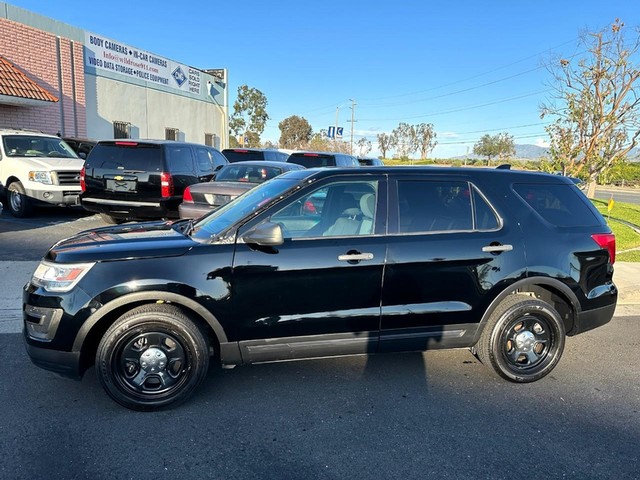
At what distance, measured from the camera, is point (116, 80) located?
1833 cm

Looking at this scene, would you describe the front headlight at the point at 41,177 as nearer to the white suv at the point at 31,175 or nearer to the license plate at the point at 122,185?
the white suv at the point at 31,175

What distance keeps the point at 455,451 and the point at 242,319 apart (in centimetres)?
166

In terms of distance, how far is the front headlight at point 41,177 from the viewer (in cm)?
956

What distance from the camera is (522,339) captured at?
12.6ft

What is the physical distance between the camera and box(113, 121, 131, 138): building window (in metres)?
18.6

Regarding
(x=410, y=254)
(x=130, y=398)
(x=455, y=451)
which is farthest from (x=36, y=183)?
(x=455, y=451)

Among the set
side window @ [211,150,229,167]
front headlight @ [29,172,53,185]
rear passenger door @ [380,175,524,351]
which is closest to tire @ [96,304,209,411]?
rear passenger door @ [380,175,524,351]

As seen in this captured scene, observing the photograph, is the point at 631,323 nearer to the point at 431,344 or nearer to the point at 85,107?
the point at 431,344

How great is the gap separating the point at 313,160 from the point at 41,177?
6859 mm

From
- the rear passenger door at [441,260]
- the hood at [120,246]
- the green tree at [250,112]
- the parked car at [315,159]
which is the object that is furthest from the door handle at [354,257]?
the green tree at [250,112]

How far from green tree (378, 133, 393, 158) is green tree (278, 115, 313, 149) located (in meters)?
15.4

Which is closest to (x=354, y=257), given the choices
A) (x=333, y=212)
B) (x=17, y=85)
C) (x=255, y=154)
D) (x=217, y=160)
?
(x=333, y=212)

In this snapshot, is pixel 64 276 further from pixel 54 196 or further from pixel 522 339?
pixel 54 196

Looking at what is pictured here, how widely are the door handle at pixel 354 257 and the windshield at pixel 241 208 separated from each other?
2.16ft
